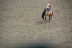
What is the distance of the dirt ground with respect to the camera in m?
1.82

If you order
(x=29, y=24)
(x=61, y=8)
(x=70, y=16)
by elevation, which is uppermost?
(x=61, y=8)

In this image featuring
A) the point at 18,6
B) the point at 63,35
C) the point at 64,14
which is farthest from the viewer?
the point at 18,6

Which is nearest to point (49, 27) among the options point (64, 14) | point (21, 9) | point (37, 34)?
point (37, 34)

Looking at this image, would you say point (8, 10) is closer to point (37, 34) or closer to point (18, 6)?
point (18, 6)

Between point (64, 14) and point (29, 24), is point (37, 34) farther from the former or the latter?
point (64, 14)

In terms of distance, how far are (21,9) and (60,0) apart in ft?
1.92

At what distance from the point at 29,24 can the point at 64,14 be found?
0.48 meters

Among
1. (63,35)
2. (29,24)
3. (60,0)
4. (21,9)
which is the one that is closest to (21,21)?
(29,24)

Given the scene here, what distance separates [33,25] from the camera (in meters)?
2.03

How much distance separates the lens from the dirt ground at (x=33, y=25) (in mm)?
1817

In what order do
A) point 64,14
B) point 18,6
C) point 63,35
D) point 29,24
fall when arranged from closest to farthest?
point 63,35 < point 29,24 < point 64,14 < point 18,6

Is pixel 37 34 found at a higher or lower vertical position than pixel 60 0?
lower

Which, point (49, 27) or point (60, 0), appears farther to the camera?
point (60, 0)

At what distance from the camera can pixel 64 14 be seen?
221 cm
